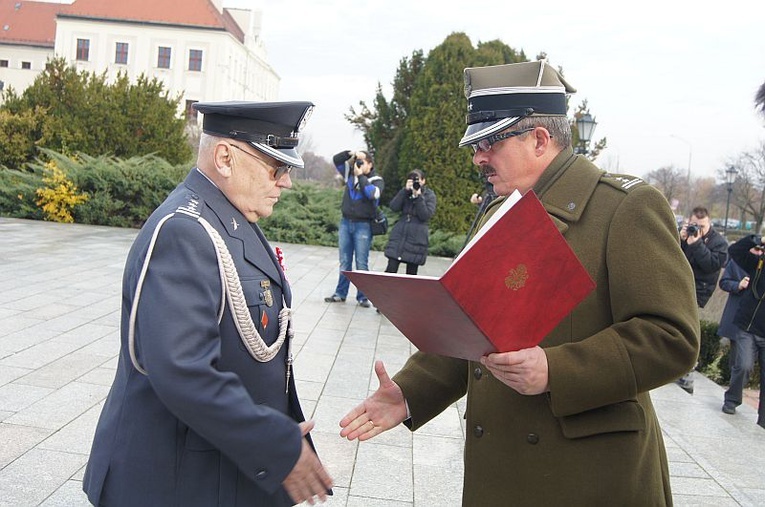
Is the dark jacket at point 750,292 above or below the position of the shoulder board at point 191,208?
below

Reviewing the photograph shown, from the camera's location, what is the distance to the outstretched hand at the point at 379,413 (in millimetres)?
2363

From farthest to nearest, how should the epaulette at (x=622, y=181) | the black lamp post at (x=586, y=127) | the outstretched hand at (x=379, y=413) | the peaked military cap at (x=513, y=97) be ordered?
the black lamp post at (x=586, y=127)
the outstretched hand at (x=379, y=413)
the peaked military cap at (x=513, y=97)
the epaulette at (x=622, y=181)

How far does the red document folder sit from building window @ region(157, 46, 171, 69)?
59868mm

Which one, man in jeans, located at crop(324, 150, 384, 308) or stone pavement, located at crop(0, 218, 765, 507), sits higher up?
man in jeans, located at crop(324, 150, 384, 308)

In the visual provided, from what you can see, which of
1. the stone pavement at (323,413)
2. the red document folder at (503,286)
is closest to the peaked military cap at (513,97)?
the red document folder at (503,286)

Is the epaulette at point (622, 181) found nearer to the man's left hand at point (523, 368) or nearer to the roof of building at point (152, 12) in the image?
the man's left hand at point (523, 368)

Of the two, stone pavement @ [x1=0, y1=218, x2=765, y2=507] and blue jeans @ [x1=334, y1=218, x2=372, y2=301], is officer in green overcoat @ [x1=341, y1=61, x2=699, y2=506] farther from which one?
blue jeans @ [x1=334, y1=218, x2=372, y2=301]

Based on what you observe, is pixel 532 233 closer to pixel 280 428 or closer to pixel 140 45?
pixel 280 428

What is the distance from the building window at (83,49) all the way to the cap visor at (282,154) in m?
61.0

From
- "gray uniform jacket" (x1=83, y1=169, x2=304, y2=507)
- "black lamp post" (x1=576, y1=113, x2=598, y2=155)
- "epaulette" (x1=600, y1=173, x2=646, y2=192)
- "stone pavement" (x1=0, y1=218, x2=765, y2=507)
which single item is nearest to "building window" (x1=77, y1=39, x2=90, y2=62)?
"black lamp post" (x1=576, y1=113, x2=598, y2=155)

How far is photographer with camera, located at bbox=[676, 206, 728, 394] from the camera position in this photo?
25.0 ft

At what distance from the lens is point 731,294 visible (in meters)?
7.40

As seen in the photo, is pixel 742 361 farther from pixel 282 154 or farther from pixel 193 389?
pixel 193 389

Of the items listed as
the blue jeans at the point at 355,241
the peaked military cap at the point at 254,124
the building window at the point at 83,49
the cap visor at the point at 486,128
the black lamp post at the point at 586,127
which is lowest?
the blue jeans at the point at 355,241
